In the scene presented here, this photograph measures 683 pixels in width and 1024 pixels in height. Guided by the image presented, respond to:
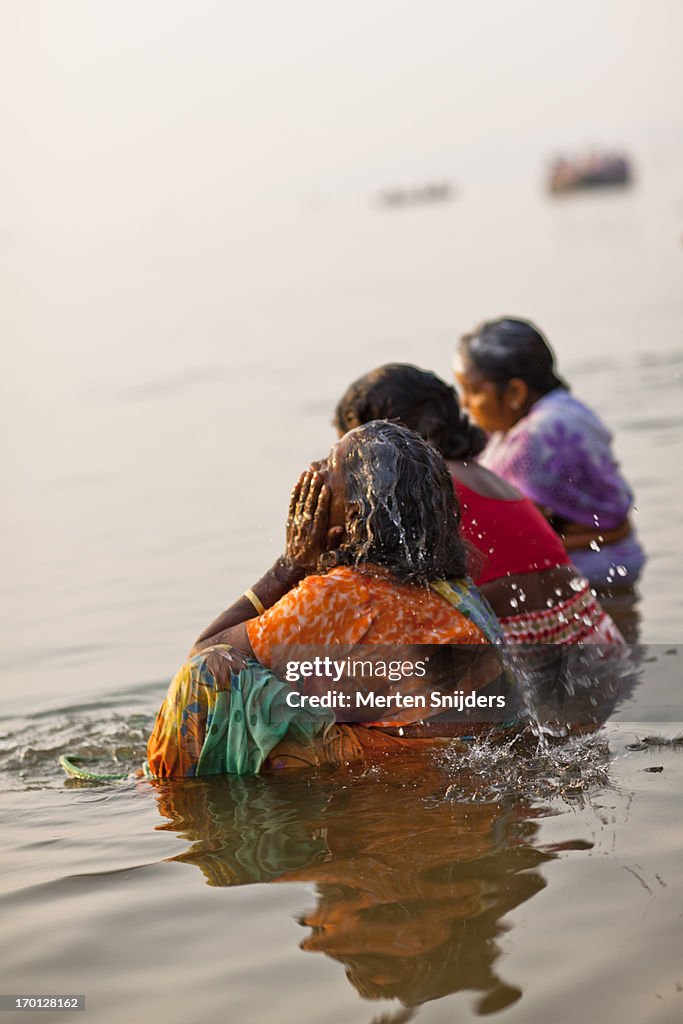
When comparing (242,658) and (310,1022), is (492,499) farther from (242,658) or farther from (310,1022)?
(310,1022)

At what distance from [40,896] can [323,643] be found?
Answer: 1001 mm

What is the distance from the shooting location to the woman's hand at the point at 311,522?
4.16m

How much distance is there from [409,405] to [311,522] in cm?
96

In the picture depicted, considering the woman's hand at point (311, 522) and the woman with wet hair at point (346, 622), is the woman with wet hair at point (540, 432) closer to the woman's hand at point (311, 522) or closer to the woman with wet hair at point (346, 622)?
the woman with wet hair at point (346, 622)

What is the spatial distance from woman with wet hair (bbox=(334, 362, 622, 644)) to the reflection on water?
35.6 inches

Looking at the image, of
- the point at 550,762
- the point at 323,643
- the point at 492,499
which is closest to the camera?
the point at 323,643

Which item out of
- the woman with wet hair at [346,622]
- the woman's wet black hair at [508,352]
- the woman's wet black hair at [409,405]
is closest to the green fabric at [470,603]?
the woman with wet hair at [346,622]

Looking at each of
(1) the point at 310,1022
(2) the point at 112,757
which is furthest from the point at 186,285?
(1) the point at 310,1022

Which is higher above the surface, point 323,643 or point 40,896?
point 323,643

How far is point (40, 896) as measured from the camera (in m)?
3.73

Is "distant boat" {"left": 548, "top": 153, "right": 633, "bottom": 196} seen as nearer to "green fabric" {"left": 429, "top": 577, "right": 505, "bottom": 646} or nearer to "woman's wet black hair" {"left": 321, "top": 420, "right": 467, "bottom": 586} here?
"green fabric" {"left": 429, "top": 577, "right": 505, "bottom": 646}

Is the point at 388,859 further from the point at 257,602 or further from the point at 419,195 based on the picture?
the point at 419,195

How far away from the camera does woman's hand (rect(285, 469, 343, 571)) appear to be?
416 centimetres

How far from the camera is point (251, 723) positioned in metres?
4.23
